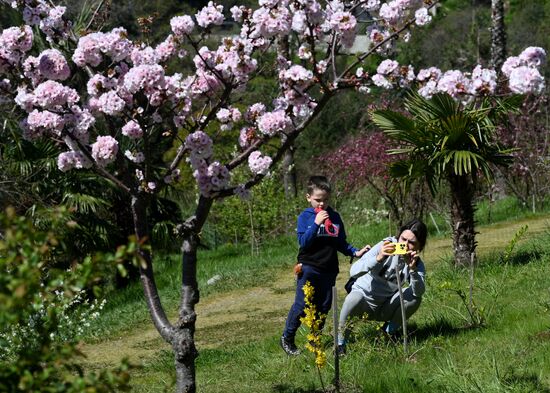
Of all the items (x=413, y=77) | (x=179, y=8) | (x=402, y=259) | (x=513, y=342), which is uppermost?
(x=179, y=8)

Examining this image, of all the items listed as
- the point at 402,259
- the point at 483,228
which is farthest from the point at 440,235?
the point at 402,259

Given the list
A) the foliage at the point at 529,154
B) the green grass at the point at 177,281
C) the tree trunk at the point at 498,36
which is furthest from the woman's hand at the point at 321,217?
the tree trunk at the point at 498,36

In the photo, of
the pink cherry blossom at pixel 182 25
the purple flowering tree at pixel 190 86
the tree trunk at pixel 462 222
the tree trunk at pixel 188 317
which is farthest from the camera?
the tree trunk at pixel 462 222

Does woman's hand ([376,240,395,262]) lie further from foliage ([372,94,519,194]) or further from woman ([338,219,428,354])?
foliage ([372,94,519,194])

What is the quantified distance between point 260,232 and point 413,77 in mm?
9773

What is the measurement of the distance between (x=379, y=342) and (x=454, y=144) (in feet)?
10.5

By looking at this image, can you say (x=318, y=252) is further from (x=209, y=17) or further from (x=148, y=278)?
(x=209, y=17)

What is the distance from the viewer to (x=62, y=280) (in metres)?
3.02

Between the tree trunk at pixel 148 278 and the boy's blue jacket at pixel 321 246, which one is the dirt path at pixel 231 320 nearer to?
the boy's blue jacket at pixel 321 246

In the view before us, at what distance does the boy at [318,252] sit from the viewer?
629cm

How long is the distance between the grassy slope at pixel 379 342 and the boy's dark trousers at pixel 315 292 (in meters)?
0.29

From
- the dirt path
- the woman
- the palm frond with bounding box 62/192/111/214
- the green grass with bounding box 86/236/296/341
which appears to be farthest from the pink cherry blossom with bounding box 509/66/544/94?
the palm frond with bounding box 62/192/111/214

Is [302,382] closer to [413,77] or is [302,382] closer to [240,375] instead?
[240,375]

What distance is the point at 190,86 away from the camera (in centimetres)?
530
